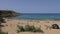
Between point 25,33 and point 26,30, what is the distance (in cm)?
171

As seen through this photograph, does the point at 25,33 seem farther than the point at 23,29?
No

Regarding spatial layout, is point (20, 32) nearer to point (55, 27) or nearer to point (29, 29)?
point (29, 29)

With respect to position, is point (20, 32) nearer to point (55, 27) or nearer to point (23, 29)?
point (23, 29)

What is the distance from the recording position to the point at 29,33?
16734 millimetres

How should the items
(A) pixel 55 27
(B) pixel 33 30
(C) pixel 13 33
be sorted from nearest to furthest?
(C) pixel 13 33 < (B) pixel 33 30 < (A) pixel 55 27

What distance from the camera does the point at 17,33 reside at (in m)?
16.8

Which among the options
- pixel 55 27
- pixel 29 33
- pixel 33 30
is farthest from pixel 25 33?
pixel 55 27

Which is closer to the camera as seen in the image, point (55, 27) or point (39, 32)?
point (39, 32)

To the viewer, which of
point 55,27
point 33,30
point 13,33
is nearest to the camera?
point 13,33

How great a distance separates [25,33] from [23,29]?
195cm

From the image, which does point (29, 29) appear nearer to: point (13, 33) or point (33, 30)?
point (33, 30)

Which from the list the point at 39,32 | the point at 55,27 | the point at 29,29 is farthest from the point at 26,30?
the point at 55,27

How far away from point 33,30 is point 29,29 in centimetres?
71

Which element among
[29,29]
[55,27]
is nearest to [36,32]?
[29,29]
